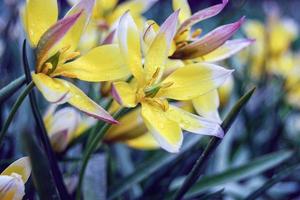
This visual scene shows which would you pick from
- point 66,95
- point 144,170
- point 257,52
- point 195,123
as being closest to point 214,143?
point 195,123

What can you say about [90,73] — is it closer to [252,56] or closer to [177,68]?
[177,68]

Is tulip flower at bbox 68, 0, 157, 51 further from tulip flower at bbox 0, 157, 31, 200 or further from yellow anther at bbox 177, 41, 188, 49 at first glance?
tulip flower at bbox 0, 157, 31, 200

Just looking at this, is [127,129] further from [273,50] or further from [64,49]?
[273,50]

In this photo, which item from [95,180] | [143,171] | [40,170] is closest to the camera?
[40,170]

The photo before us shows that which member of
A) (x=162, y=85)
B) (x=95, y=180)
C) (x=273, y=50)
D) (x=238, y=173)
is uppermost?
(x=162, y=85)

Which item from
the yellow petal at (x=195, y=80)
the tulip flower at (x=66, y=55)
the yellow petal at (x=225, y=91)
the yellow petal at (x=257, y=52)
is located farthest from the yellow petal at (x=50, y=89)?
the yellow petal at (x=257, y=52)

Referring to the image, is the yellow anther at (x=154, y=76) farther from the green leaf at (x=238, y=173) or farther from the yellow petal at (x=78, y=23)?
the green leaf at (x=238, y=173)

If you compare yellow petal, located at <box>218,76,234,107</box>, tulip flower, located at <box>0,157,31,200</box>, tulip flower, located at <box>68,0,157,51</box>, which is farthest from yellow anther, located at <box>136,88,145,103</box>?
yellow petal, located at <box>218,76,234,107</box>

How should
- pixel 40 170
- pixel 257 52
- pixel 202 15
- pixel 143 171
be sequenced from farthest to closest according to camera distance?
pixel 257 52 < pixel 143 171 < pixel 202 15 < pixel 40 170
